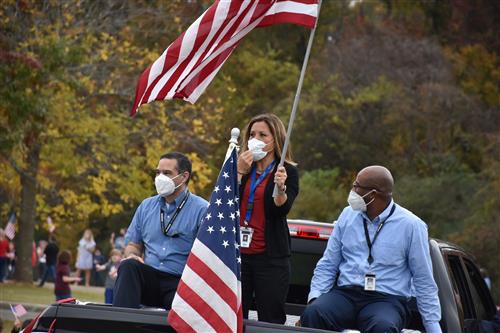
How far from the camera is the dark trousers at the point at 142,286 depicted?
7605 mm

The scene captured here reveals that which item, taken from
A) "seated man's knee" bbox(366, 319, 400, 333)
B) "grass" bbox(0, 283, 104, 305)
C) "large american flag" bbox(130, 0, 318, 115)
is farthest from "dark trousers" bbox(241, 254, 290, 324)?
"grass" bbox(0, 283, 104, 305)

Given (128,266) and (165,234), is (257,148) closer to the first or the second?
(165,234)

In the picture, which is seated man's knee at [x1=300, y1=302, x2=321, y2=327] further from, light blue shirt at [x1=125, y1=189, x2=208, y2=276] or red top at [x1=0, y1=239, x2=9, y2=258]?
red top at [x1=0, y1=239, x2=9, y2=258]

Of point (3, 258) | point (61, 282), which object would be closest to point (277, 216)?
point (61, 282)

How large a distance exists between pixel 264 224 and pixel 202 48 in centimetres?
124

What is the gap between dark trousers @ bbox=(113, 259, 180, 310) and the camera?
7.61m

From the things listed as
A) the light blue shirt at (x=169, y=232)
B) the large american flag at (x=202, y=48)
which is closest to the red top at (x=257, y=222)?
the light blue shirt at (x=169, y=232)

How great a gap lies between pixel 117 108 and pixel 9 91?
12727 millimetres

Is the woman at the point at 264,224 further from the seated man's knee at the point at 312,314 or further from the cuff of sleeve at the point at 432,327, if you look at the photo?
the cuff of sleeve at the point at 432,327

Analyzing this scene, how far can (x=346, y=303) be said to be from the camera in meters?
7.59

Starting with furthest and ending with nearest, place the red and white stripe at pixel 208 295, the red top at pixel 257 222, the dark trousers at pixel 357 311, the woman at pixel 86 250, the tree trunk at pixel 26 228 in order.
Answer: the woman at pixel 86 250, the tree trunk at pixel 26 228, the red top at pixel 257 222, the dark trousers at pixel 357 311, the red and white stripe at pixel 208 295

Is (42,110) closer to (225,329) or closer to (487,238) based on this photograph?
(225,329)

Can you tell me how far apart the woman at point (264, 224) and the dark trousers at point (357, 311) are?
44cm

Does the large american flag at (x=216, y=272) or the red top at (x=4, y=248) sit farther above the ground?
the large american flag at (x=216, y=272)
